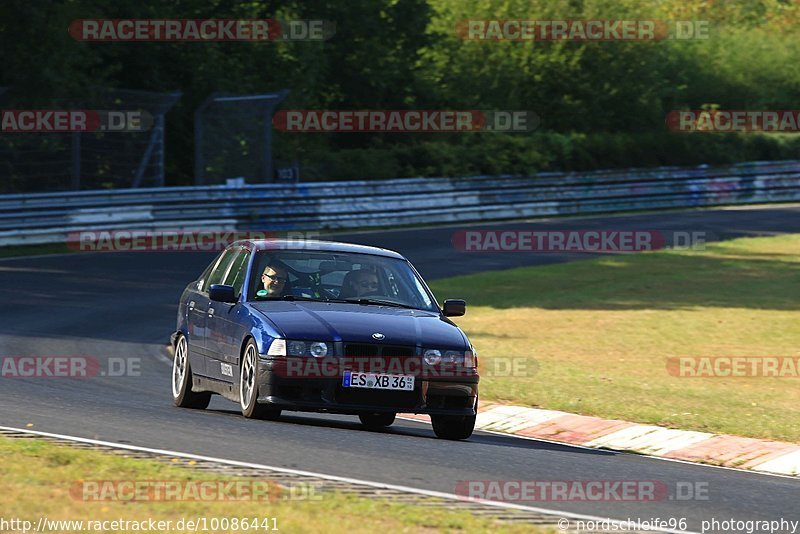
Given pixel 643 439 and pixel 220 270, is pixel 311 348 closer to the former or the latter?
pixel 220 270

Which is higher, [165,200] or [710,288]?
[165,200]

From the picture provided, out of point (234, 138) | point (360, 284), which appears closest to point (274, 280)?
point (360, 284)

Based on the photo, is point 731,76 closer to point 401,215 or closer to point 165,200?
point 401,215

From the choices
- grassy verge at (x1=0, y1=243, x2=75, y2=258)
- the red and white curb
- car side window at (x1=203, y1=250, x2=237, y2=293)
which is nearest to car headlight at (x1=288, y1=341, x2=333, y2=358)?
car side window at (x1=203, y1=250, x2=237, y2=293)

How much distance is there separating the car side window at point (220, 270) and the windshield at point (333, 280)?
2.21ft

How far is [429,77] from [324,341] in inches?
1411

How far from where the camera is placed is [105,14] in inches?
1336

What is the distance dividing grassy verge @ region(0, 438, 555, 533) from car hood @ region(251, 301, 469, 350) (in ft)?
8.72

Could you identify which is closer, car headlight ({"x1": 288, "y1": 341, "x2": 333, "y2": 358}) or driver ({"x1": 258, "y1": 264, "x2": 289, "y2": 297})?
car headlight ({"x1": 288, "y1": 341, "x2": 333, "y2": 358})

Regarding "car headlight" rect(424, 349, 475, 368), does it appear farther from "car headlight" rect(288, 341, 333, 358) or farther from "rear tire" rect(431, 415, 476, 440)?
"car headlight" rect(288, 341, 333, 358)

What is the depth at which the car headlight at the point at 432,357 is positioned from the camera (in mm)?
10461

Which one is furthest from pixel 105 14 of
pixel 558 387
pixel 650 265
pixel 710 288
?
pixel 558 387

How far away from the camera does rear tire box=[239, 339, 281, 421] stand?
10469mm

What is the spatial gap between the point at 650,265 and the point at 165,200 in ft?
32.1
